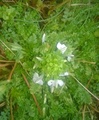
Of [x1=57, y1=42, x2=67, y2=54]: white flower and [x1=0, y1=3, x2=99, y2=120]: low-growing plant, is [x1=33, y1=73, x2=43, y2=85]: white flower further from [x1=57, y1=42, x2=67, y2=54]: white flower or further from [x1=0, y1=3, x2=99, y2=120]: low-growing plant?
[x1=57, y1=42, x2=67, y2=54]: white flower

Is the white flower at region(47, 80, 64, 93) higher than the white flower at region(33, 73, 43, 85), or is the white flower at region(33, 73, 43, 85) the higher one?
the white flower at region(33, 73, 43, 85)

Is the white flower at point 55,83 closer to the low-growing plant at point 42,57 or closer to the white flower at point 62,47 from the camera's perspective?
the low-growing plant at point 42,57

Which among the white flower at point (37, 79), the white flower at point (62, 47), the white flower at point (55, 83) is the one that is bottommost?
the white flower at point (55, 83)

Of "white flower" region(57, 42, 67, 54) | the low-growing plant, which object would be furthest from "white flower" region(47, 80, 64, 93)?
"white flower" region(57, 42, 67, 54)

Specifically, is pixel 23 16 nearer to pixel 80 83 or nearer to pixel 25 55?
pixel 25 55

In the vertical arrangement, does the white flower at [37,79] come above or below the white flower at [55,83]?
above

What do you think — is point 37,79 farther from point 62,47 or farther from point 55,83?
point 62,47

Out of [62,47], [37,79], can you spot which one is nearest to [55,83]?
[37,79]

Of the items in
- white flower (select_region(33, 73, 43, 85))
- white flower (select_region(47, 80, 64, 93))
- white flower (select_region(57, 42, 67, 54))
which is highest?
white flower (select_region(57, 42, 67, 54))

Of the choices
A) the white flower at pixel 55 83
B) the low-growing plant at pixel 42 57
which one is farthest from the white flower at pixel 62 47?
the white flower at pixel 55 83

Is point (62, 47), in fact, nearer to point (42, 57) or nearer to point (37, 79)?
point (42, 57)

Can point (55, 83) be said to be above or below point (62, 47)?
below
